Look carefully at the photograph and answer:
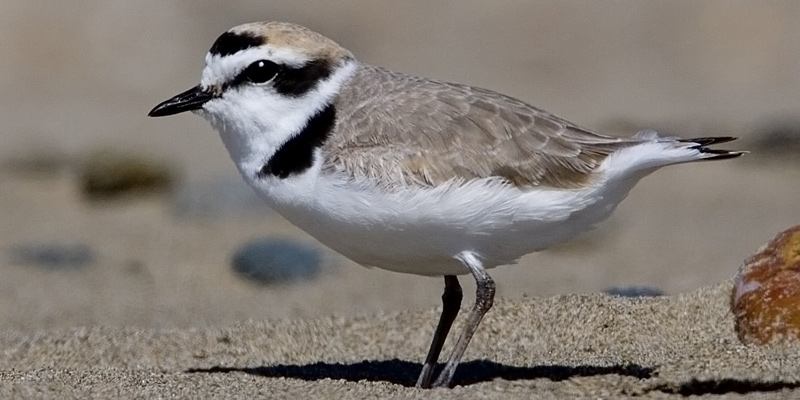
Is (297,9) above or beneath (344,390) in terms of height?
above

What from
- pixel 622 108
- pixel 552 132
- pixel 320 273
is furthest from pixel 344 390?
pixel 622 108

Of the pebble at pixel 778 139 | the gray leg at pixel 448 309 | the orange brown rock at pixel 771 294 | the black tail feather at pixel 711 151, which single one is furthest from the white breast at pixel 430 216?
the pebble at pixel 778 139

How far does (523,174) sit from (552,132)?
28cm

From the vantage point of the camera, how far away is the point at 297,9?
12.4m

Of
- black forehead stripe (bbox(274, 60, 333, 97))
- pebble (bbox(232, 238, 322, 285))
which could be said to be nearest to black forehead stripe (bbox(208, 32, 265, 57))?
black forehead stripe (bbox(274, 60, 333, 97))

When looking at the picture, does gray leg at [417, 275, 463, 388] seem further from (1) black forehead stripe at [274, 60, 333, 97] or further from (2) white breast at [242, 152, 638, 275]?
(1) black forehead stripe at [274, 60, 333, 97]

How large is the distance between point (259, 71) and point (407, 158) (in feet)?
2.00

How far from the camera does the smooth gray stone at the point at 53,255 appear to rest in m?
7.76

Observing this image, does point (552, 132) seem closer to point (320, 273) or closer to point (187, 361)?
point (187, 361)

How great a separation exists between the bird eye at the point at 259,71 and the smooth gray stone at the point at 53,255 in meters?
3.65

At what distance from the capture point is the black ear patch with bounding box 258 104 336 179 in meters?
4.32

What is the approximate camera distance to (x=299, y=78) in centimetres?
449

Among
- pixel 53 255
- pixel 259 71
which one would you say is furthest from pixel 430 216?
pixel 53 255

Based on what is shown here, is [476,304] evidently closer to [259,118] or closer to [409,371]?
[409,371]
